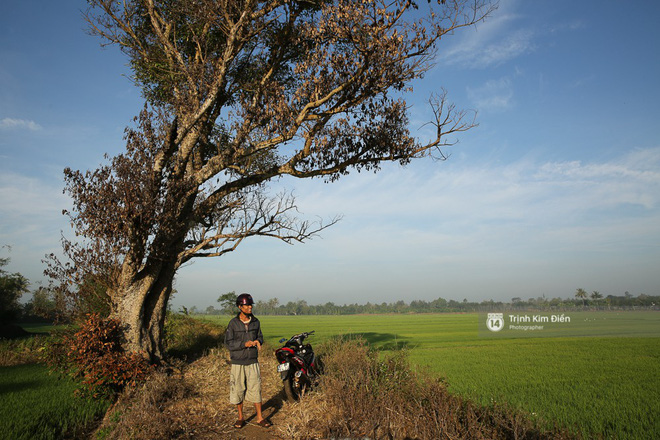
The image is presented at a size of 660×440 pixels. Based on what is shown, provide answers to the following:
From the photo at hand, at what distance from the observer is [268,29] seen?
13.6 meters

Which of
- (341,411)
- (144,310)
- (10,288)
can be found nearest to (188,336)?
(144,310)

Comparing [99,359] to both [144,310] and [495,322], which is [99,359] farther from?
[495,322]

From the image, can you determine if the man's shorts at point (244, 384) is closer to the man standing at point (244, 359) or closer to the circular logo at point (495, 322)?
the man standing at point (244, 359)

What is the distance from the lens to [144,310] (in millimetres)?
11828

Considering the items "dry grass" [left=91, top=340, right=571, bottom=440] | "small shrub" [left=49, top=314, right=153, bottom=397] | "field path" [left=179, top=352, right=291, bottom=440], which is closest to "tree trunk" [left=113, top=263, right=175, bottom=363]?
"small shrub" [left=49, top=314, right=153, bottom=397]

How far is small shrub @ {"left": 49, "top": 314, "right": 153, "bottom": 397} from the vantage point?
30.9ft

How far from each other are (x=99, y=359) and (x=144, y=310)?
2.41 metres

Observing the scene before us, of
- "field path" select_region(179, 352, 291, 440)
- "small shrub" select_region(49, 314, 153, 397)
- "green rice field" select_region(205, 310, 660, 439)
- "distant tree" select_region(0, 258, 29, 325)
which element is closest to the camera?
"field path" select_region(179, 352, 291, 440)

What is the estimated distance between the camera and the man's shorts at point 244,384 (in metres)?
7.27

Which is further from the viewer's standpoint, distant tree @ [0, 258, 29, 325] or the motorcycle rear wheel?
distant tree @ [0, 258, 29, 325]

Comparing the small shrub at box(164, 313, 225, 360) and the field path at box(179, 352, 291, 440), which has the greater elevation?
the small shrub at box(164, 313, 225, 360)

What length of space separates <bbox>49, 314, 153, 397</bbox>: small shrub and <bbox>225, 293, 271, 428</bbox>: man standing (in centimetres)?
410

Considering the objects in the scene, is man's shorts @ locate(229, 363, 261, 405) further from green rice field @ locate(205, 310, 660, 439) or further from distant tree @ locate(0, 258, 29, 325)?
distant tree @ locate(0, 258, 29, 325)

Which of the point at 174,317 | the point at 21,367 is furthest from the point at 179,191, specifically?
the point at 174,317
